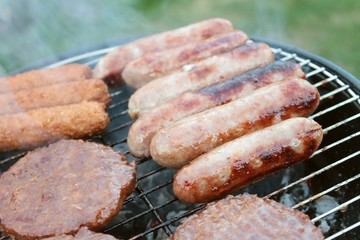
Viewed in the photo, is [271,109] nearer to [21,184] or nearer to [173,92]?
[173,92]

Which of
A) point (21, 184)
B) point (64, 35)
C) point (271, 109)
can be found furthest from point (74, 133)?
point (64, 35)

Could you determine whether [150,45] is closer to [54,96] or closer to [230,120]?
[54,96]

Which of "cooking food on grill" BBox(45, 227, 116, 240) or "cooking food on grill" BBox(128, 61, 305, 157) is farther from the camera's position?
"cooking food on grill" BBox(128, 61, 305, 157)

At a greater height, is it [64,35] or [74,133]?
[74,133]

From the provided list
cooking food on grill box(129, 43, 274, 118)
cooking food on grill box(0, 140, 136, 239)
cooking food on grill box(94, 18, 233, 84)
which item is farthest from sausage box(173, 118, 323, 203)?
cooking food on grill box(94, 18, 233, 84)

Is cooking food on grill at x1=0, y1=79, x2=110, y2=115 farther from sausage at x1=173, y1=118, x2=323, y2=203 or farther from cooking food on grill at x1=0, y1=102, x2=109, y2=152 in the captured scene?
sausage at x1=173, y1=118, x2=323, y2=203
